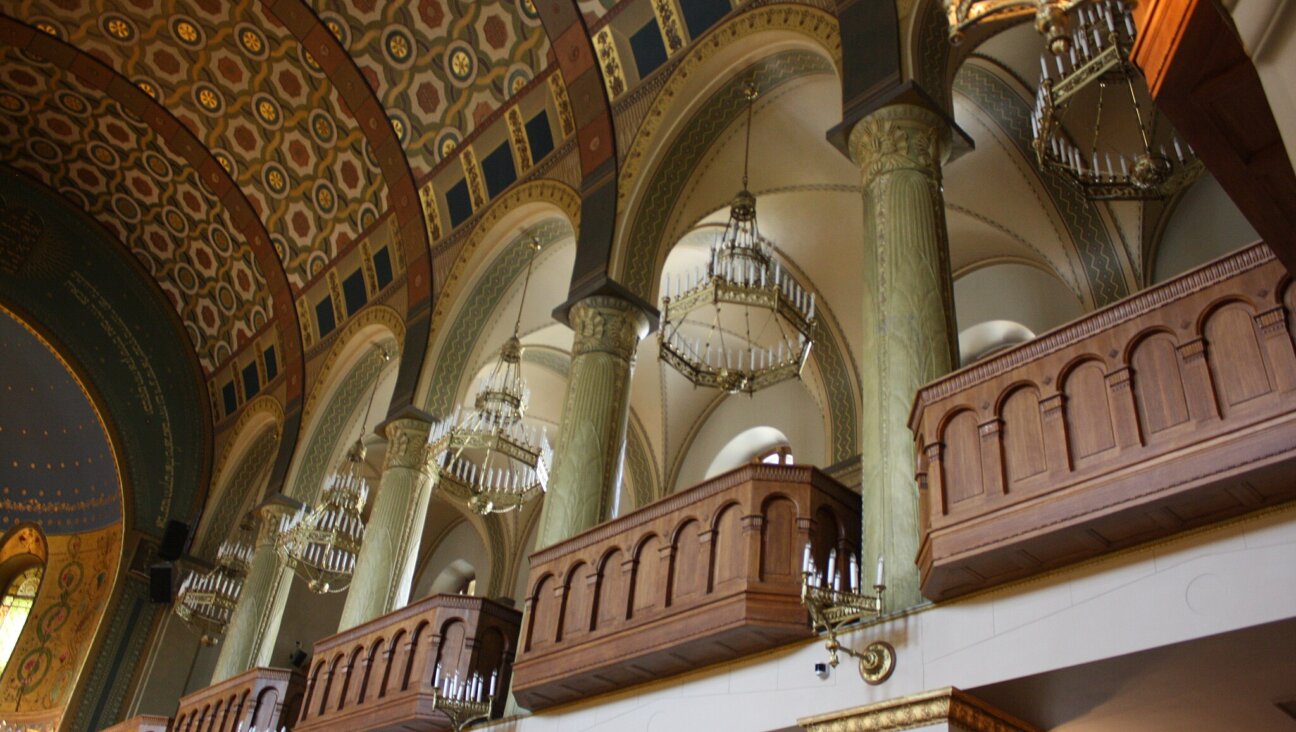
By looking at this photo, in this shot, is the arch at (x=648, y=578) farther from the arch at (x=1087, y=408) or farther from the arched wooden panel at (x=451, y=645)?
the arch at (x=1087, y=408)

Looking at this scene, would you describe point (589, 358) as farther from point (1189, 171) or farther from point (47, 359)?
point (47, 359)

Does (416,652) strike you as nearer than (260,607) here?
Yes

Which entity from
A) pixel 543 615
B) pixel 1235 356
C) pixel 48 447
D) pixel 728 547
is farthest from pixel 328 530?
pixel 48 447

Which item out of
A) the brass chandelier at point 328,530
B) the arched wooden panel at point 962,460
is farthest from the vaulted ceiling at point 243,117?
the arched wooden panel at point 962,460

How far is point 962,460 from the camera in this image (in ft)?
18.4

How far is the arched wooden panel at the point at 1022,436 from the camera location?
5289 millimetres

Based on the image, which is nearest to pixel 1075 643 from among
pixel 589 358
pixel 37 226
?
pixel 589 358

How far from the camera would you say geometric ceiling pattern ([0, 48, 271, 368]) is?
627 inches

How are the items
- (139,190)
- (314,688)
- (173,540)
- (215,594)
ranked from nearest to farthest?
(314,688), (215,594), (139,190), (173,540)

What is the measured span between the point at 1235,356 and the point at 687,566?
349 cm

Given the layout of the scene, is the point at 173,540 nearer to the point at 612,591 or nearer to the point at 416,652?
the point at 416,652

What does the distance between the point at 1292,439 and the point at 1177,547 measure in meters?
0.69

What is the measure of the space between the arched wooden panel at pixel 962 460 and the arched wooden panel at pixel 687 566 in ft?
6.01

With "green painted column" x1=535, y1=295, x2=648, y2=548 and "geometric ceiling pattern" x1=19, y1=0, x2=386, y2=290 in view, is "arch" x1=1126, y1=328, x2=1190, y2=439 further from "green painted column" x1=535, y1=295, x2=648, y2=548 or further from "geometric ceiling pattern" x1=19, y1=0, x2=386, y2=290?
"geometric ceiling pattern" x1=19, y1=0, x2=386, y2=290
